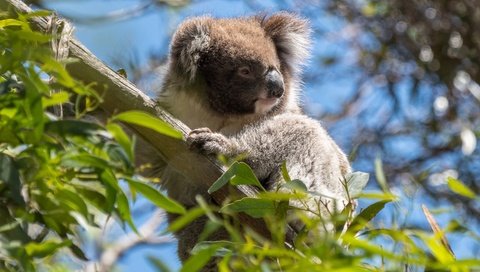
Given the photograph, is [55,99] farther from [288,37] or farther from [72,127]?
[288,37]

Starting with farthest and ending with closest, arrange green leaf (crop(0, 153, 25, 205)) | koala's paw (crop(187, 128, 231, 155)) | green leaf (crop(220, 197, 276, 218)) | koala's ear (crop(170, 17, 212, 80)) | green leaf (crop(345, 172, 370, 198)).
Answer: koala's ear (crop(170, 17, 212, 80)), koala's paw (crop(187, 128, 231, 155)), green leaf (crop(345, 172, 370, 198)), green leaf (crop(220, 197, 276, 218)), green leaf (crop(0, 153, 25, 205))

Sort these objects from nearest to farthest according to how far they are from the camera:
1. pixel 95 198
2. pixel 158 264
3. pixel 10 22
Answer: pixel 158 264 < pixel 95 198 < pixel 10 22

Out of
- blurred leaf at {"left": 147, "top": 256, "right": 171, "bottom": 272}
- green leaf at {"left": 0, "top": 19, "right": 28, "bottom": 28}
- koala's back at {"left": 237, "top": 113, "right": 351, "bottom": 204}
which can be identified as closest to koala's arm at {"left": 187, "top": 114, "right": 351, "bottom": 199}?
koala's back at {"left": 237, "top": 113, "right": 351, "bottom": 204}

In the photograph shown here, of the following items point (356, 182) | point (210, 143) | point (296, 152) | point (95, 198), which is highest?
point (95, 198)

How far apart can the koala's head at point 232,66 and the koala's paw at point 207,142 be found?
0.73 metres

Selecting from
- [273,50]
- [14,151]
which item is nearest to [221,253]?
[14,151]

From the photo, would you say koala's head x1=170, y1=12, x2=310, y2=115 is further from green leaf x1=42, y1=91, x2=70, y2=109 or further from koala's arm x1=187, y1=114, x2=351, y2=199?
green leaf x1=42, y1=91, x2=70, y2=109

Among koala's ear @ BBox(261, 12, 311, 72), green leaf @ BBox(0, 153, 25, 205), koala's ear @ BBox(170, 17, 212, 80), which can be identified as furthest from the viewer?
koala's ear @ BBox(261, 12, 311, 72)

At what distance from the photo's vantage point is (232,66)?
398 cm

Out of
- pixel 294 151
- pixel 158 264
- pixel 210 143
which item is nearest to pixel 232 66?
pixel 294 151

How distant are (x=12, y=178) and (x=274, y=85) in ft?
7.33

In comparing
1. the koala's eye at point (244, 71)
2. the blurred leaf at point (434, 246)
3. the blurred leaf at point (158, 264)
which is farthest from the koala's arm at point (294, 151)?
the blurred leaf at point (158, 264)

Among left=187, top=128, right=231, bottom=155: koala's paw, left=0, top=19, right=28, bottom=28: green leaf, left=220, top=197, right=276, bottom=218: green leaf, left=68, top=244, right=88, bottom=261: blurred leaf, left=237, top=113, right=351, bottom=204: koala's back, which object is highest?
left=0, top=19, right=28, bottom=28: green leaf

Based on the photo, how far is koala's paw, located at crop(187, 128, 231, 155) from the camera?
110 inches
